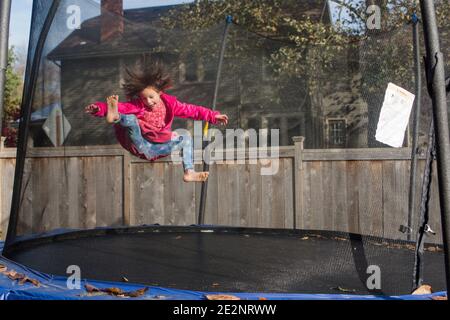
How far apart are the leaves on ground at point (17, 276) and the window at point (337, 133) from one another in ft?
5.02

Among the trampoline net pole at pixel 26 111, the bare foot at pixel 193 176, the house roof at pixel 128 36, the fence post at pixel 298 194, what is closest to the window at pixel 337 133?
the fence post at pixel 298 194

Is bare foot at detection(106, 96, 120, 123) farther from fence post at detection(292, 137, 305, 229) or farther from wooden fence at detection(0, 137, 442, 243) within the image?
fence post at detection(292, 137, 305, 229)

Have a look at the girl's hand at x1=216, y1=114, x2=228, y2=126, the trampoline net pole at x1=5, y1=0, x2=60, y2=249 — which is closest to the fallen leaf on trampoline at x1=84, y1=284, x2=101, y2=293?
the trampoline net pole at x1=5, y1=0, x2=60, y2=249

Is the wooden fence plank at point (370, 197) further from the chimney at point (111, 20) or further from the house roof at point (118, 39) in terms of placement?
the chimney at point (111, 20)

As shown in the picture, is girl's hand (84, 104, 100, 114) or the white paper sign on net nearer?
the white paper sign on net

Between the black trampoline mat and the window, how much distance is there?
1.53ft

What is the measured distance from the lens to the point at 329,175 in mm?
2824

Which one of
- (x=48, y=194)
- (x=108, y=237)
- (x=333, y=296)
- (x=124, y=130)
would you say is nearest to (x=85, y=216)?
(x=48, y=194)

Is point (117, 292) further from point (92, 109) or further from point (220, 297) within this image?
point (92, 109)

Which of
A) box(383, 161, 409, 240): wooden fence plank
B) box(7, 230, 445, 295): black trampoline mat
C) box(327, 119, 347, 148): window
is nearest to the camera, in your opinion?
box(7, 230, 445, 295): black trampoline mat

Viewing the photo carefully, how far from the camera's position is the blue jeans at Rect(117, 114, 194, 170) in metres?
2.84

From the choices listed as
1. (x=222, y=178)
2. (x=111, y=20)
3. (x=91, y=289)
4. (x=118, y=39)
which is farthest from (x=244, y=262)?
(x=111, y=20)

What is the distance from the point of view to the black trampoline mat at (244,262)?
7.43ft
